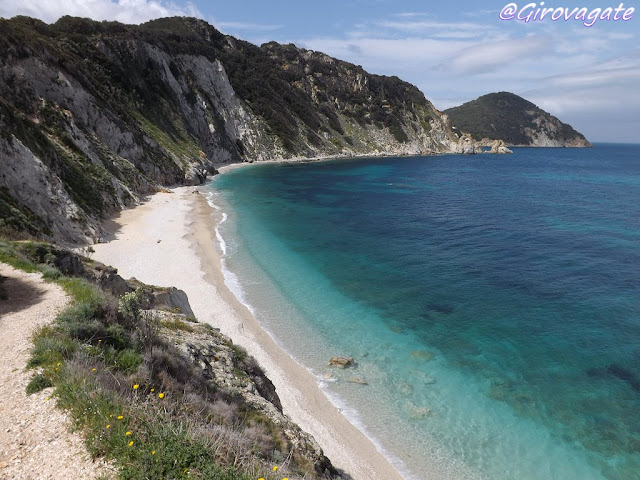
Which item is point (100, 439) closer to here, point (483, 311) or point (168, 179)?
point (483, 311)

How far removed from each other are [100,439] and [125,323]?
561cm

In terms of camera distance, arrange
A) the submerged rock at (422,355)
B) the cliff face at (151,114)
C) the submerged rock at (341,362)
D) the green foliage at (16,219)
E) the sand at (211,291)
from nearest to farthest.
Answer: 1. the sand at (211,291)
2. the submerged rock at (341,362)
3. the submerged rock at (422,355)
4. the green foliage at (16,219)
5. the cliff face at (151,114)

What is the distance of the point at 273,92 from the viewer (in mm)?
133625

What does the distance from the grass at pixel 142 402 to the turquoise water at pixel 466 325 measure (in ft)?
25.0

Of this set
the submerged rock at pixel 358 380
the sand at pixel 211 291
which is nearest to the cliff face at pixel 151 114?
the sand at pixel 211 291

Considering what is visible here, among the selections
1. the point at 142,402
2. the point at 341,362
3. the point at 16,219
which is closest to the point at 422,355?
the point at 341,362

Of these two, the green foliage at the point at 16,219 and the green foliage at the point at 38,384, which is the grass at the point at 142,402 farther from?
the green foliage at the point at 16,219

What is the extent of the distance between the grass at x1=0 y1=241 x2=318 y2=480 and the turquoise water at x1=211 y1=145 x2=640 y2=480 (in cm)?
762

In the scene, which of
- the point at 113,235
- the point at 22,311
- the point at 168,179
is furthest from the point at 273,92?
the point at 22,311

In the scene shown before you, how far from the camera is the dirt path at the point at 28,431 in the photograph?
667 centimetres

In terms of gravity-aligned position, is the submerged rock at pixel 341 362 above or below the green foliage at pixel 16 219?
below

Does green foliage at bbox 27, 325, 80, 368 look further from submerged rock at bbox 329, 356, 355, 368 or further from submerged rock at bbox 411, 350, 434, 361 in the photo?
submerged rock at bbox 411, 350, 434, 361

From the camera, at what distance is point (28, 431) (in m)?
7.42

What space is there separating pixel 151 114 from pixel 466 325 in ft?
245
